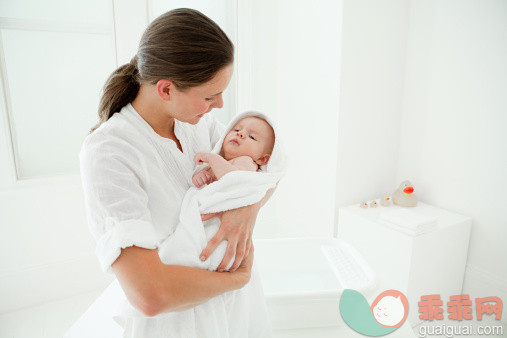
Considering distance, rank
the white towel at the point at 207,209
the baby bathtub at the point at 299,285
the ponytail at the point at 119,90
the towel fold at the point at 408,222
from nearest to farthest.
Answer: the white towel at the point at 207,209 → the ponytail at the point at 119,90 → the baby bathtub at the point at 299,285 → the towel fold at the point at 408,222

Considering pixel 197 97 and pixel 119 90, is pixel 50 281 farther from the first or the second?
pixel 197 97

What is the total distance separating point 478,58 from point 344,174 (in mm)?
973

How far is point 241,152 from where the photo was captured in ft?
3.71

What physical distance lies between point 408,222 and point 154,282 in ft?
4.87

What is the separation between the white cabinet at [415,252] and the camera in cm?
181

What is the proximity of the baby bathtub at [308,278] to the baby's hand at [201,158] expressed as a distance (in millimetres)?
533

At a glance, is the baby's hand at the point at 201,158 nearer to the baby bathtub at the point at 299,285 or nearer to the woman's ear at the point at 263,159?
the woman's ear at the point at 263,159

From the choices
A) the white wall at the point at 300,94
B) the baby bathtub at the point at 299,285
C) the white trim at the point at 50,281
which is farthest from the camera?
the white wall at the point at 300,94

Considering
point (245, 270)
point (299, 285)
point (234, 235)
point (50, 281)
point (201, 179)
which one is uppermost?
point (201, 179)

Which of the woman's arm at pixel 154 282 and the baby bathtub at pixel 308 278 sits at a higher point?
the woman's arm at pixel 154 282

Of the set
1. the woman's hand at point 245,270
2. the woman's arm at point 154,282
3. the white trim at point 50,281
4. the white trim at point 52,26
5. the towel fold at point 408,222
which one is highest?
→ the white trim at point 52,26

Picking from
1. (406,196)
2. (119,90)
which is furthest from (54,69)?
(406,196)

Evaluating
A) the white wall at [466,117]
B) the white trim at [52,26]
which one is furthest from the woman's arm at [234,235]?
the white trim at [52,26]

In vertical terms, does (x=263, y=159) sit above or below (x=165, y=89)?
below
